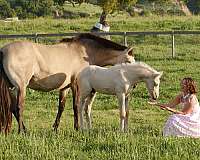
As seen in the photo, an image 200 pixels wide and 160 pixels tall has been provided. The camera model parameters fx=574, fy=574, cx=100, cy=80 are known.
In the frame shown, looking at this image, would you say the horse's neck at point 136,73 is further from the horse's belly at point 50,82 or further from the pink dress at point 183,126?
the horse's belly at point 50,82

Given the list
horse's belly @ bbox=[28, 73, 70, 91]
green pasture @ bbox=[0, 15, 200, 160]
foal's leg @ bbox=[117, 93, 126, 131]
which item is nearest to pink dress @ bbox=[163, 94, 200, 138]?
green pasture @ bbox=[0, 15, 200, 160]

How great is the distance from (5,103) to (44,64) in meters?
1.04

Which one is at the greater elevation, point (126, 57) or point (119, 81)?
point (126, 57)

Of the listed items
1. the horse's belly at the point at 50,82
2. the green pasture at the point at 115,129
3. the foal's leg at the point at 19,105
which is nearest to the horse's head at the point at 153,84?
the green pasture at the point at 115,129

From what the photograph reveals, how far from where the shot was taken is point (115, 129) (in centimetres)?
1018

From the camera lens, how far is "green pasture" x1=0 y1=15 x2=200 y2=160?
7228 millimetres

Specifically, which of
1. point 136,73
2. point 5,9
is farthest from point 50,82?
point 5,9

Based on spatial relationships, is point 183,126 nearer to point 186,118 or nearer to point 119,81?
point 186,118

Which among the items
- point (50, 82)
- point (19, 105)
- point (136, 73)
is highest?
point (136, 73)

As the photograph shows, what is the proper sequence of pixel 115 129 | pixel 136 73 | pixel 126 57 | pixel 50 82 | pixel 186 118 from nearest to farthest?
pixel 186 118, pixel 136 73, pixel 115 129, pixel 50 82, pixel 126 57

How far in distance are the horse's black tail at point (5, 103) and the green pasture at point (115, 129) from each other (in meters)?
0.26

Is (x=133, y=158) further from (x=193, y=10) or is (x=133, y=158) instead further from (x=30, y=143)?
(x=193, y=10)

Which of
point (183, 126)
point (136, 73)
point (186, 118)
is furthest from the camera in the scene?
point (136, 73)

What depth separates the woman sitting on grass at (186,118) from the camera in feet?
29.9
